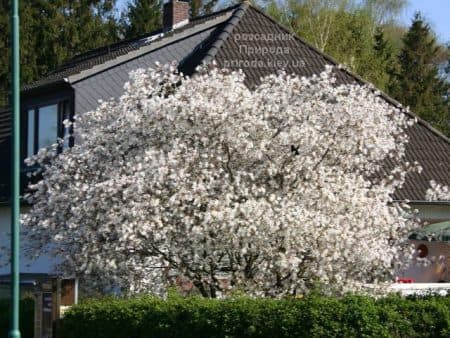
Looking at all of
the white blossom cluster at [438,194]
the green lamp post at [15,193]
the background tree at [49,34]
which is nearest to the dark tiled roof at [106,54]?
the background tree at [49,34]

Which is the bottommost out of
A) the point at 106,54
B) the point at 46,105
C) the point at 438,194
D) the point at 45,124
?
the point at 438,194

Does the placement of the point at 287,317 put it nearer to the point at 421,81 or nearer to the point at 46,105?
the point at 46,105

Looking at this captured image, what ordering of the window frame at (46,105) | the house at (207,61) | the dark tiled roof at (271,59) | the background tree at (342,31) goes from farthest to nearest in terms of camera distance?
1. the background tree at (342,31)
2. the dark tiled roof at (271,59)
3. the house at (207,61)
4. the window frame at (46,105)

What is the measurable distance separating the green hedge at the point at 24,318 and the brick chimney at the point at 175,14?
46.9 ft

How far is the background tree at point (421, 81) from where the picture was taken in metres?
50.9

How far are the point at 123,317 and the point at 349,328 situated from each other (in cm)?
373

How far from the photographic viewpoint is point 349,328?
44.8ft

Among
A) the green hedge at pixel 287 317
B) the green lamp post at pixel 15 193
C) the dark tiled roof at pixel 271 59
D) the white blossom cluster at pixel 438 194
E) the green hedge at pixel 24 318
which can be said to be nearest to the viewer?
the green hedge at pixel 287 317

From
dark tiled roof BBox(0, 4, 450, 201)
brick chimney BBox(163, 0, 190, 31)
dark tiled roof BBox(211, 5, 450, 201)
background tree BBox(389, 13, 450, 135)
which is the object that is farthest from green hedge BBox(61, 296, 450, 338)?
background tree BBox(389, 13, 450, 135)

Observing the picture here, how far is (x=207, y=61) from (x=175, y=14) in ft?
21.2

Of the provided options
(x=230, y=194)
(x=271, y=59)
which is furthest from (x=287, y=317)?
(x=271, y=59)

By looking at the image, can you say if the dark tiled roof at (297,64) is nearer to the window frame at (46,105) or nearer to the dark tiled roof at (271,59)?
the dark tiled roof at (271,59)

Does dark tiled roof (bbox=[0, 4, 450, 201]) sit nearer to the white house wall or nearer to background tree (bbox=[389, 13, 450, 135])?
the white house wall

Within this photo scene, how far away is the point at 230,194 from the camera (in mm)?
16562
